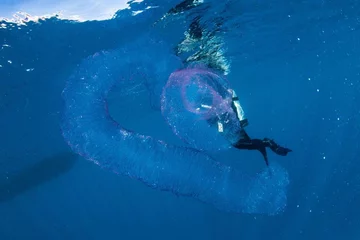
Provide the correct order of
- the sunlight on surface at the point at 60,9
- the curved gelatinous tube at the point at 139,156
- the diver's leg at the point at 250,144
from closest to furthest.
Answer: the curved gelatinous tube at the point at 139,156, the diver's leg at the point at 250,144, the sunlight on surface at the point at 60,9

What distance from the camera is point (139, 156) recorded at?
4625 millimetres

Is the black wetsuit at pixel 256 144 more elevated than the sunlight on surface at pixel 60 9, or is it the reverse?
the sunlight on surface at pixel 60 9

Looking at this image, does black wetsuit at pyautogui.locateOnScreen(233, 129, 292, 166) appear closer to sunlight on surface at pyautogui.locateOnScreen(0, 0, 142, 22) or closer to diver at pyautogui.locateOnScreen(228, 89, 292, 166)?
diver at pyautogui.locateOnScreen(228, 89, 292, 166)

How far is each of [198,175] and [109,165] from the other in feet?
4.40

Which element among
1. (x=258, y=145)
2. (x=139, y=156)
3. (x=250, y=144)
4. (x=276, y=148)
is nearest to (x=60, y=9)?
(x=139, y=156)

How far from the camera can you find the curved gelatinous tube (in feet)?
15.1

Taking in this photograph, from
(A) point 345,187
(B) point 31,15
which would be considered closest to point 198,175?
(B) point 31,15

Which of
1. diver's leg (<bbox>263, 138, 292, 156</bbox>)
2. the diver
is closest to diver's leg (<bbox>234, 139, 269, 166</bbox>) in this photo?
the diver

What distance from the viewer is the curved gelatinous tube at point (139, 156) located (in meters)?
4.61

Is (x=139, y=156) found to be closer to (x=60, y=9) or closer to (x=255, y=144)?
(x=255, y=144)

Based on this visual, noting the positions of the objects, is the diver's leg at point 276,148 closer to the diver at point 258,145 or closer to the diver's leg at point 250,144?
the diver at point 258,145

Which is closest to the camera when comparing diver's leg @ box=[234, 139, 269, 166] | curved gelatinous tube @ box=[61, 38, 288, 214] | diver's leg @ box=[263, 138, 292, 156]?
curved gelatinous tube @ box=[61, 38, 288, 214]

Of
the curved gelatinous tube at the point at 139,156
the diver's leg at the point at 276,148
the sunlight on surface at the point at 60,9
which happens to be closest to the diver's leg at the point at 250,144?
the diver's leg at the point at 276,148

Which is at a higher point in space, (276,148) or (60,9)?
(60,9)
